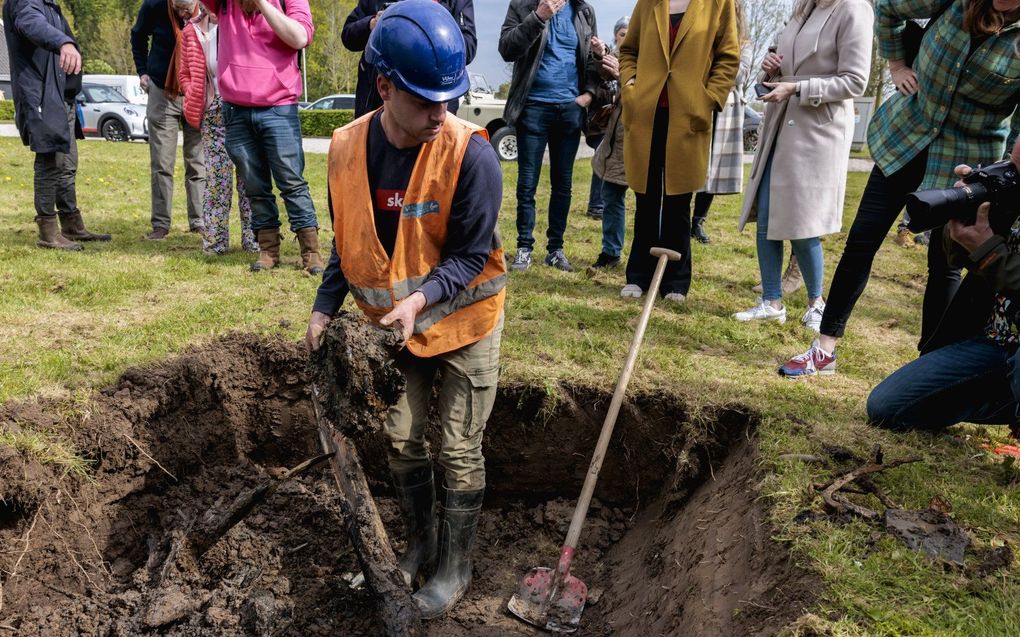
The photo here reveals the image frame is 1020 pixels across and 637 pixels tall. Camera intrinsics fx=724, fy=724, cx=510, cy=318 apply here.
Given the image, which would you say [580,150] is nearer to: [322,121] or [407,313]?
[322,121]

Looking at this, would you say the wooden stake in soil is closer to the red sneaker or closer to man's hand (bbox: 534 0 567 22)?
the red sneaker

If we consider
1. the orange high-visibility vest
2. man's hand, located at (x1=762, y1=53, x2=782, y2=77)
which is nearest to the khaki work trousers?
the orange high-visibility vest

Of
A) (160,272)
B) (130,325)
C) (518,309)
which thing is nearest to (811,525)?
(518,309)

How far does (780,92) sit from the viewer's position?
4.20m

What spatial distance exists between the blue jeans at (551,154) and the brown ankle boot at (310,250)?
1577mm

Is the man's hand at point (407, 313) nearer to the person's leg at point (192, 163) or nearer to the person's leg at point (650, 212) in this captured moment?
the person's leg at point (650, 212)

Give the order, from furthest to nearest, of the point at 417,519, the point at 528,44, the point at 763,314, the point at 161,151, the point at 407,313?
1. the point at 161,151
2. the point at 528,44
3. the point at 763,314
4. the point at 417,519
5. the point at 407,313

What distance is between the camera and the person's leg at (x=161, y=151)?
6172 mm

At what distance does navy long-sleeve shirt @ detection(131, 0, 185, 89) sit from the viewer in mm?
5723

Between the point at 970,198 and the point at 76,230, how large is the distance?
6353 mm

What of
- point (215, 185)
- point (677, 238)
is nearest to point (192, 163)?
point (215, 185)

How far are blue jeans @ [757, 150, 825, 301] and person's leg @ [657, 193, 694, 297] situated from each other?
47 cm

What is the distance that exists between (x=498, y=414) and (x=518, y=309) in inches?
43.7

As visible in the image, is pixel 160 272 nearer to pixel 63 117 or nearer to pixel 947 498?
pixel 63 117
